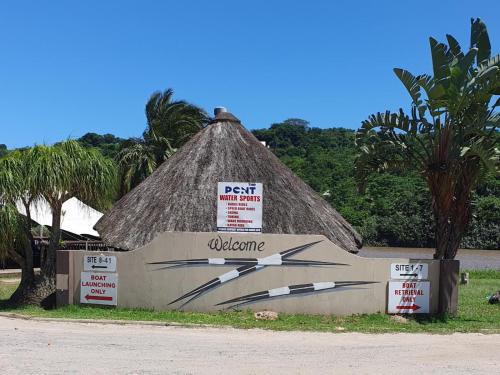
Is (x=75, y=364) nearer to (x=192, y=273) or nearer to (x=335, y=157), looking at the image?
(x=192, y=273)

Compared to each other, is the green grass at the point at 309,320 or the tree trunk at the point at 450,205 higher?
the tree trunk at the point at 450,205

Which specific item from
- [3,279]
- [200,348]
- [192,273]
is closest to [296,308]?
[192,273]

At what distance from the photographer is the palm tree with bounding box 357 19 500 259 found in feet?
48.9

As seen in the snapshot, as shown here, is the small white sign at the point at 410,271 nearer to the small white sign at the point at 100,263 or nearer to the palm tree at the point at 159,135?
the small white sign at the point at 100,263

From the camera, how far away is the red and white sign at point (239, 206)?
15.7 m

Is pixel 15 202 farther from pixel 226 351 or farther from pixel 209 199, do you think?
pixel 226 351

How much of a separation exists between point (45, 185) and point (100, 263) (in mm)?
3857

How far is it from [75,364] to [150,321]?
4459 mm

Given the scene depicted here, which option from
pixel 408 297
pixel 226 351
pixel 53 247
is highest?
pixel 53 247

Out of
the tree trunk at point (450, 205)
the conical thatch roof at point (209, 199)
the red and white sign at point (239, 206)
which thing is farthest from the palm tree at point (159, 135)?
the tree trunk at point (450, 205)

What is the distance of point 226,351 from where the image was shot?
992cm

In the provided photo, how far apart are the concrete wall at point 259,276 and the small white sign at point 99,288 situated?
0.56m

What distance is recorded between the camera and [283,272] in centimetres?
1444

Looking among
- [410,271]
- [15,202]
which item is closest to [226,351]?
[410,271]
